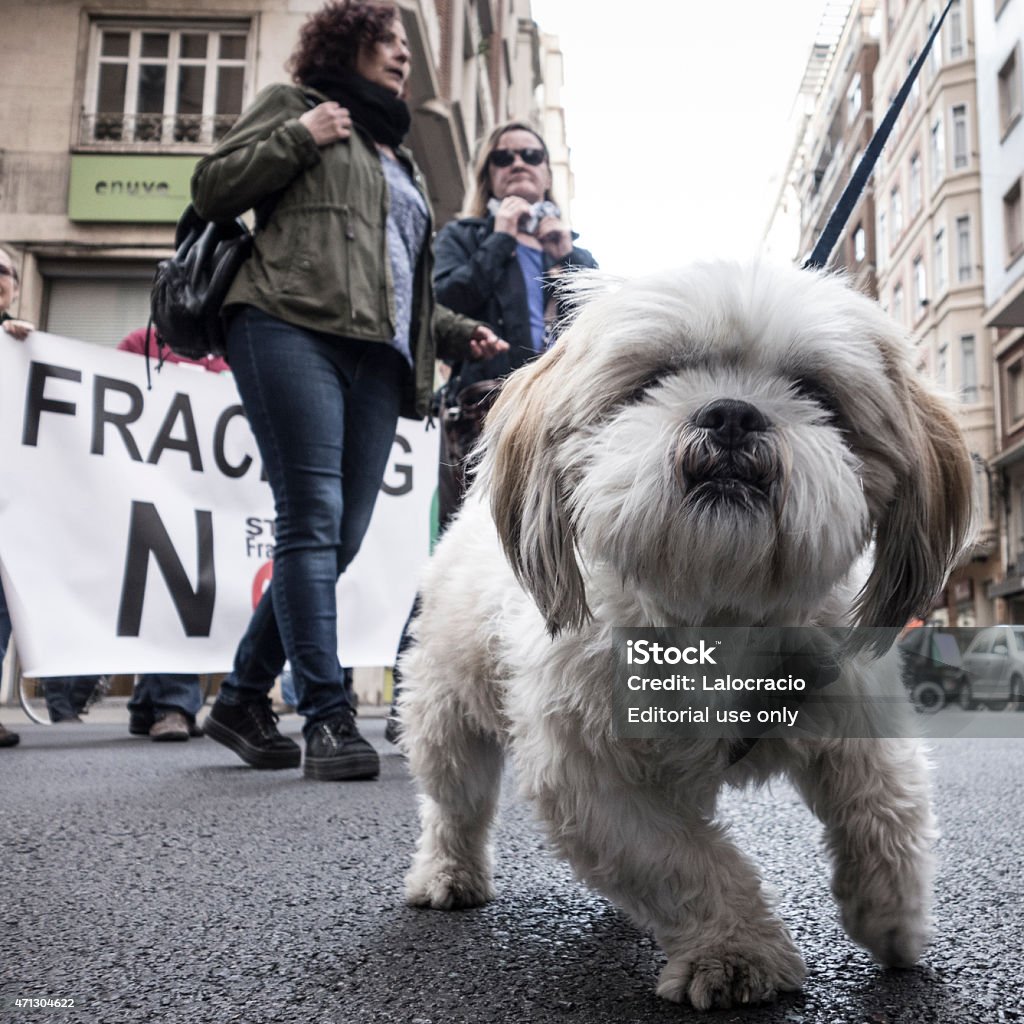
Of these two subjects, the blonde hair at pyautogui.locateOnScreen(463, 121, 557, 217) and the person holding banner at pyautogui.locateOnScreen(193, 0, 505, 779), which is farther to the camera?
the blonde hair at pyautogui.locateOnScreen(463, 121, 557, 217)

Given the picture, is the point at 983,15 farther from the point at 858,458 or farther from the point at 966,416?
the point at 858,458

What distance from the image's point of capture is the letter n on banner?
5.28m

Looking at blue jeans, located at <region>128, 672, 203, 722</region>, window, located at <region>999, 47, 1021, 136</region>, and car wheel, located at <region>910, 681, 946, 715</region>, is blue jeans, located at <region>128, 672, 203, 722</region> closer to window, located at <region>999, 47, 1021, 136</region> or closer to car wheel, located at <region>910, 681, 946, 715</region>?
car wheel, located at <region>910, 681, 946, 715</region>

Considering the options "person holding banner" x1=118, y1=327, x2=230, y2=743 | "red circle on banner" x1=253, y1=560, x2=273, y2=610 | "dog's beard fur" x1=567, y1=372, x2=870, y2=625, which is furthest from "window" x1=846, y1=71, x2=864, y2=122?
"dog's beard fur" x1=567, y1=372, x2=870, y2=625

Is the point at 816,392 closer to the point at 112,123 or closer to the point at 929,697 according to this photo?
the point at 929,697

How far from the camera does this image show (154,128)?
12844 mm

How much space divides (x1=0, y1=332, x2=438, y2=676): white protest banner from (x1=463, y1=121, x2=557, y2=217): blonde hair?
1.87 metres

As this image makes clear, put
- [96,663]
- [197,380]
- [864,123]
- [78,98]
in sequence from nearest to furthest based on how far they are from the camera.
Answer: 1. [96,663]
2. [197,380]
3. [864,123]
4. [78,98]

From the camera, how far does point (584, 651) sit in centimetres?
165

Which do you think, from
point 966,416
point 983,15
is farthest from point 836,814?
point 983,15

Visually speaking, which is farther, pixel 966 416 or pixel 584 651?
pixel 966 416

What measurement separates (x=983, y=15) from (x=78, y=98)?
33.1 feet

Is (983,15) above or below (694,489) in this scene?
above

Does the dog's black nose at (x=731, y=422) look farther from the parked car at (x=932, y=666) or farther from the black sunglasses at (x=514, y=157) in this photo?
the black sunglasses at (x=514, y=157)
